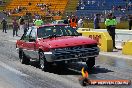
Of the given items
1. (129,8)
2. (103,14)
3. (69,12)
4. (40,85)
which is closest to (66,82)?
(40,85)

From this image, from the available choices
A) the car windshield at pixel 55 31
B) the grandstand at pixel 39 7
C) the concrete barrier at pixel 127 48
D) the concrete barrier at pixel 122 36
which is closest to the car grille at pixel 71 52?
the car windshield at pixel 55 31

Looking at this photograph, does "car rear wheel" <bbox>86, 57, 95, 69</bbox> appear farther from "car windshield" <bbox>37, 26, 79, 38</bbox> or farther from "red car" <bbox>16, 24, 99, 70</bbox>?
"car windshield" <bbox>37, 26, 79, 38</bbox>

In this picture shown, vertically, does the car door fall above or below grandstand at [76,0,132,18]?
below

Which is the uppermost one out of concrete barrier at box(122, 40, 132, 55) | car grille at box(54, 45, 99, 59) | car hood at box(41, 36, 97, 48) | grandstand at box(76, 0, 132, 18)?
grandstand at box(76, 0, 132, 18)

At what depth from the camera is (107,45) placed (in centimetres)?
2109

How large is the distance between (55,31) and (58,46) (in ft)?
5.59

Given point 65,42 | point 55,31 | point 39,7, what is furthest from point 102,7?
point 65,42

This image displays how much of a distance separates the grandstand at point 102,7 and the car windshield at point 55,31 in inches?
1215

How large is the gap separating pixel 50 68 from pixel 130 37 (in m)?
11.9

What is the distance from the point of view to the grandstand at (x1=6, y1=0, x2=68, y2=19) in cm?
5453

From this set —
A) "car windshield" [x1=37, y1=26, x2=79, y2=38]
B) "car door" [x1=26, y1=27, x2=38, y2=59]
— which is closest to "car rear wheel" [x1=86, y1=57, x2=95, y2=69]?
"car windshield" [x1=37, y1=26, x2=79, y2=38]

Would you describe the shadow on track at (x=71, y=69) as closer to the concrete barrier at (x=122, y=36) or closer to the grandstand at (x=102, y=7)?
the concrete barrier at (x=122, y=36)

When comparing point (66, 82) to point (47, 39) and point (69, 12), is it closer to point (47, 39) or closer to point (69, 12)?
point (47, 39)

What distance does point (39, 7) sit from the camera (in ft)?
187
